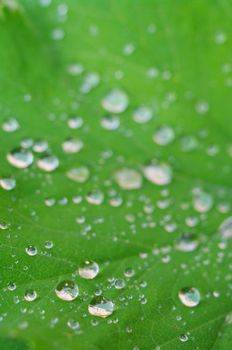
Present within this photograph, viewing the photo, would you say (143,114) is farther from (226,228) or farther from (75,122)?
(226,228)

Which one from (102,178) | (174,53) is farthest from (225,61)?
(102,178)

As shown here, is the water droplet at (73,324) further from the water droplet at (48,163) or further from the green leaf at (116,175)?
the water droplet at (48,163)

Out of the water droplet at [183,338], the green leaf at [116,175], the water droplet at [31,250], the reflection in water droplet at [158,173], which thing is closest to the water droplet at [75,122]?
the green leaf at [116,175]

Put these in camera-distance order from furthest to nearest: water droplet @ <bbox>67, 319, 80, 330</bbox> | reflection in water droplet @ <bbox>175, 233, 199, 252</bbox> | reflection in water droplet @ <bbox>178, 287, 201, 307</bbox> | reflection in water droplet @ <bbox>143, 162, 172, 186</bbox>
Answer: reflection in water droplet @ <bbox>143, 162, 172, 186</bbox> → reflection in water droplet @ <bbox>175, 233, 199, 252</bbox> → reflection in water droplet @ <bbox>178, 287, 201, 307</bbox> → water droplet @ <bbox>67, 319, 80, 330</bbox>

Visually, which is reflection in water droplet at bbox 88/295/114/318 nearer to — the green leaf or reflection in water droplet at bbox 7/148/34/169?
the green leaf

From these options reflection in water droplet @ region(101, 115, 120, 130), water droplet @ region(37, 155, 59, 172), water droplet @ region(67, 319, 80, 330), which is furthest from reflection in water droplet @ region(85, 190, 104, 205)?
water droplet @ region(67, 319, 80, 330)

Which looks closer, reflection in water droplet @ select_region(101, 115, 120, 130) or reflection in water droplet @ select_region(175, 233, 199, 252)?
reflection in water droplet @ select_region(175, 233, 199, 252)

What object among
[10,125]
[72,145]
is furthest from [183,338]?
[10,125]
